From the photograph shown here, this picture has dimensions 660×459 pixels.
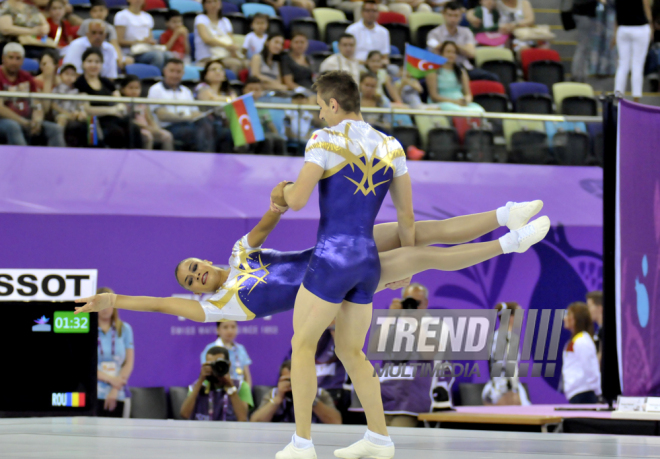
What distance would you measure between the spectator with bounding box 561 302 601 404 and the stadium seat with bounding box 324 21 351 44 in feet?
17.9

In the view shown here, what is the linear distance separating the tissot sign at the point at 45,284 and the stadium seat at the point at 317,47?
4575mm

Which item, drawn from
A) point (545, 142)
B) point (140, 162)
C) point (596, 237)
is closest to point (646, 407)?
point (596, 237)

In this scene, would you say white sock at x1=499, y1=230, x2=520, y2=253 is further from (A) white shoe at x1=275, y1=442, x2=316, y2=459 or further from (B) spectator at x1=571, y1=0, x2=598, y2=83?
(B) spectator at x1=571, y1=0, x2=598, y2=83

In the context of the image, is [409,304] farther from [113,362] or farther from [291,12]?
[291,12]

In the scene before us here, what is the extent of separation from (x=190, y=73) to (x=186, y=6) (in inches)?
68.5

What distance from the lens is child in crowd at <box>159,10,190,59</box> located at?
417 inches

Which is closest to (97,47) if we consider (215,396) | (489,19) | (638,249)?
(215,396)

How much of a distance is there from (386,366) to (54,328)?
2.59m

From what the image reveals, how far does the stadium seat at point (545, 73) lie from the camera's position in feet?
38.9

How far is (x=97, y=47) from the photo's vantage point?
958 centimetres

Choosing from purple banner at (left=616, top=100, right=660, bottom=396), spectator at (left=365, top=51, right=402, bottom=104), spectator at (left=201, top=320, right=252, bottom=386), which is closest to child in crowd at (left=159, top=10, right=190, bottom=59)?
spectator at (left=365, top=51, right=402, bottom=104)

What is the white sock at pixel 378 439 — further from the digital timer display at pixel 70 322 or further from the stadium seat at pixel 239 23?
the stadium seat at pixel 239 23

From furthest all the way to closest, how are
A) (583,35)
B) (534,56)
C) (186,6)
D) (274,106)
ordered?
(534,56), (583,35), (186,6), (274,106)

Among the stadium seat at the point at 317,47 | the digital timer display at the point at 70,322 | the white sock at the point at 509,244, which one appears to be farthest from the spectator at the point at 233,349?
the stadium seat at the point at 317,47
